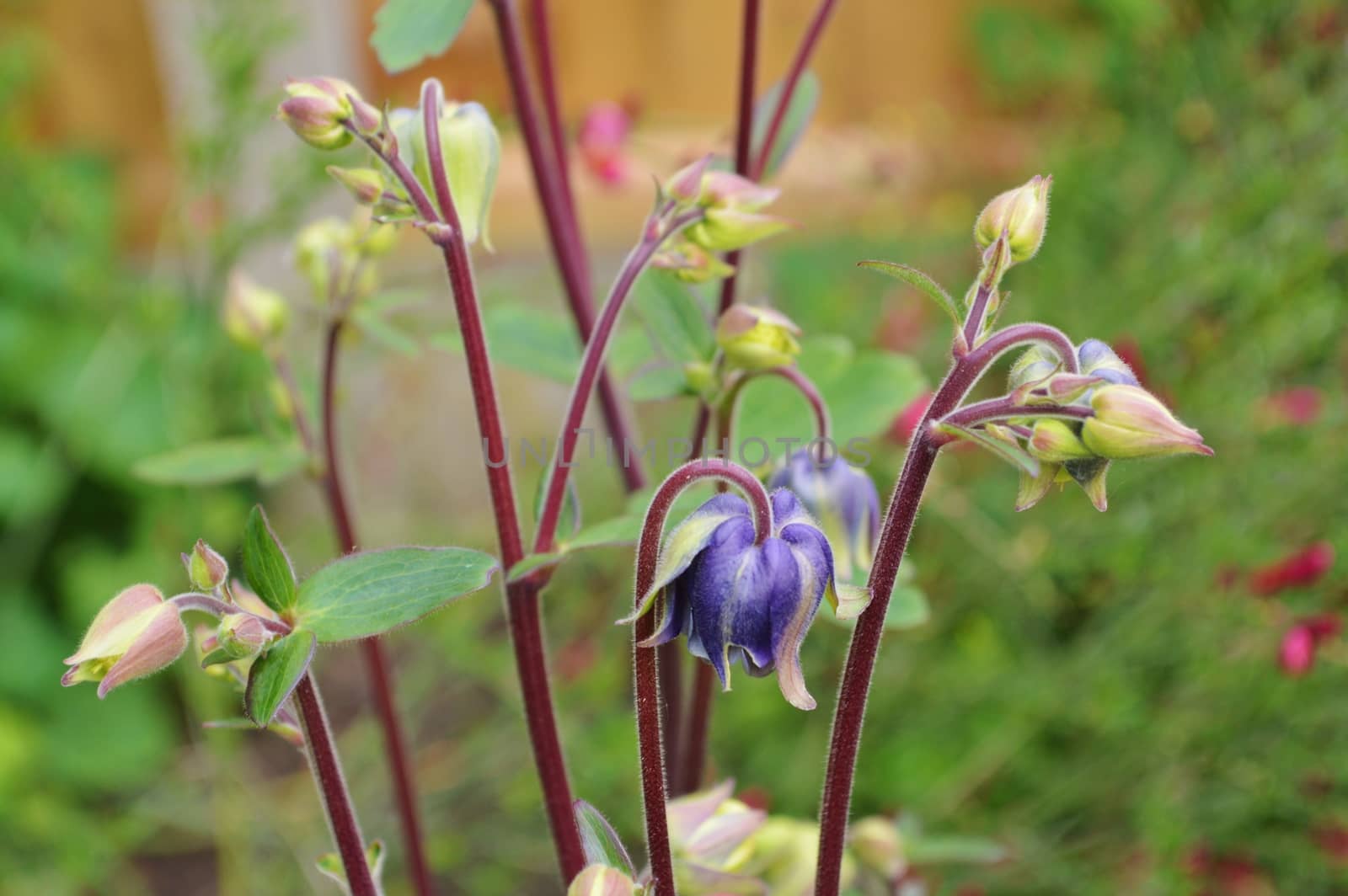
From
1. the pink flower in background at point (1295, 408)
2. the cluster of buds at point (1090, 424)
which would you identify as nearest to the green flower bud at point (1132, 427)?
the cluster of buds at point (1090, 424)

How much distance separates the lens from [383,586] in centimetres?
37

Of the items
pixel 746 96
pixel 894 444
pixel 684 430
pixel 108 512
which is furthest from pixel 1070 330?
pixel 108 512

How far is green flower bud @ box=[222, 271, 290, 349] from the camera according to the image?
2.10 ft

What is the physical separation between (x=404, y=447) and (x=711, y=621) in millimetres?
1608

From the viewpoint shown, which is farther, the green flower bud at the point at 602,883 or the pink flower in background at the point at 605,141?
the pink flower in background at the point at 605,141

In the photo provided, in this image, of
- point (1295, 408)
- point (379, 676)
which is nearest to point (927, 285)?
point (379, 676)

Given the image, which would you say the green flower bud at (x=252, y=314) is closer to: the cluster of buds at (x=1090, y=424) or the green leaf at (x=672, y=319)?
the green leaf at (x=672, y=319)

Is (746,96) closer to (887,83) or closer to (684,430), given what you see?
(684,430)

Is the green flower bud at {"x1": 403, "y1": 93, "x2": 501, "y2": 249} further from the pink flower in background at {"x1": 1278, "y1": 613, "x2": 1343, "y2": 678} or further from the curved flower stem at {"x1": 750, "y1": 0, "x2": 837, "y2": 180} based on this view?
the pink flower in background at {"x1": 1278, "y1": 613, "x2": 1343, "y2": 678}

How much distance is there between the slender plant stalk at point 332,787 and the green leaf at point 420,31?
0.27m

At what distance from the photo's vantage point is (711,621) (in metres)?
0.32

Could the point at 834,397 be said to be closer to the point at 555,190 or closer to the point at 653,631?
the point at 555,190

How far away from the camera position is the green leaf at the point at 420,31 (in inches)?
18.9

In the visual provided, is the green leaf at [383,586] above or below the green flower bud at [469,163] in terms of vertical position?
below
